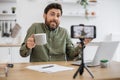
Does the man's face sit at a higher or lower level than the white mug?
higher

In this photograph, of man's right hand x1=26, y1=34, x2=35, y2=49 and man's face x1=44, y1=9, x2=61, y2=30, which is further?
man's face x1=44, y1=9, x2=61, y2=30

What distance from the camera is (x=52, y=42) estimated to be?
7.61 ft

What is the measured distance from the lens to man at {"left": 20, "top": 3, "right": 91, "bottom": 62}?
2.24 m

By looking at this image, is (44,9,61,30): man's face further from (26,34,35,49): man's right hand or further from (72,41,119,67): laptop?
(72,41,119,67): laptop

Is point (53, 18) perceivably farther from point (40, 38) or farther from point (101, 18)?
point (101, 18)

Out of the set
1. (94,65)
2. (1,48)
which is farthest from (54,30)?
(1,48)


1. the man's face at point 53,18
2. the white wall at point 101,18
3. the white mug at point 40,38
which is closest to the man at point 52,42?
the man's face at point 53,18

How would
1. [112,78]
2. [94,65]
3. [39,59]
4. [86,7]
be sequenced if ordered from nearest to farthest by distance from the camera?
[112,78]
[94,65]
[39,59]
[86,7]

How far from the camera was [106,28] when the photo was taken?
497cm

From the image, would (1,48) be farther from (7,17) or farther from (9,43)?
(7,17)

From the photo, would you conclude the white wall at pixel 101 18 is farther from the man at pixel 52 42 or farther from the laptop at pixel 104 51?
the laptop at pixel 104 51

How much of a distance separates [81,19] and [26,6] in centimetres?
119

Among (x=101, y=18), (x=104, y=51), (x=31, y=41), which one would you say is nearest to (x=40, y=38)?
(x=31, y=41)

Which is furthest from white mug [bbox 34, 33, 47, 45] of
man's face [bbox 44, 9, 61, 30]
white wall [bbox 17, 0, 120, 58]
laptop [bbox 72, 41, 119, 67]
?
white wall [bbox 17, 0, 120, 58]
